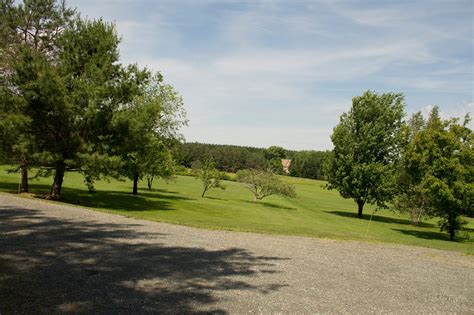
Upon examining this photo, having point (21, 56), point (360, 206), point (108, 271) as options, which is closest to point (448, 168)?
point (360, 206)

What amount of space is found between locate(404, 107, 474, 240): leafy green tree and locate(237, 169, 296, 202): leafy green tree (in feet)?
51.1

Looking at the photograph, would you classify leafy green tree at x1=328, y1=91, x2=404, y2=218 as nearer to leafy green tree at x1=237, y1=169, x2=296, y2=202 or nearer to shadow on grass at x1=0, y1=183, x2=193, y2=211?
leafy green tree at x1=237, y1=169, x2=296, y2=202

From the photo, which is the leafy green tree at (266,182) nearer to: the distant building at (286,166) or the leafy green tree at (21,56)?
the leafy green tree at (21,56)

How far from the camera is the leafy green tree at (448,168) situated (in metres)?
28.1

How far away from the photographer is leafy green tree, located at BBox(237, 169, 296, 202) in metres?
44.0

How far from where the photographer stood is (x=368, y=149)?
4206 cm

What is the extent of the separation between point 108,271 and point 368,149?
37703 millimetres

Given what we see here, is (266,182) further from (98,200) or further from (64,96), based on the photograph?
(64,96)

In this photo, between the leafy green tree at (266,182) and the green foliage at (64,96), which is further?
the leafy green tree at (266,182)

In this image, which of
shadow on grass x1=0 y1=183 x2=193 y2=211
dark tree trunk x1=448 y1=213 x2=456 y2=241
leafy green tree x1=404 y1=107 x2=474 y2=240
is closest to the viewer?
shadow on grass x1=0 y1=183 x2=193 y2=211

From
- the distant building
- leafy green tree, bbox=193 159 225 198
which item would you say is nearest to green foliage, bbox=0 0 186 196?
leafy green tree, bbox=193 159 225 198

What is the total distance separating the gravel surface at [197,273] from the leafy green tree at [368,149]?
25.7 m

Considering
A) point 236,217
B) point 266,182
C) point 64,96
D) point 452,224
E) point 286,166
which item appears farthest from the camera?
point 286,166

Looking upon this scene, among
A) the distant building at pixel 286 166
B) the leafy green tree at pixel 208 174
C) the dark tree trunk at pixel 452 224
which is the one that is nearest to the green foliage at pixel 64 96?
the leafy green tree at pixel 208 174
